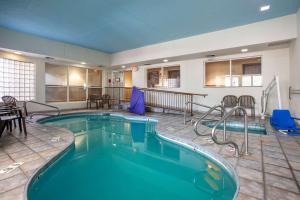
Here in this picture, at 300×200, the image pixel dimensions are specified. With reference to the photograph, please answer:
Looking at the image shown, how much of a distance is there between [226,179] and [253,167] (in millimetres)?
432

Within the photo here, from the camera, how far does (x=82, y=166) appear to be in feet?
9.18

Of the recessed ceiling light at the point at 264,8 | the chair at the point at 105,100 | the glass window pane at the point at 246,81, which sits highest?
the recessed ceiling light at the point at 264,8

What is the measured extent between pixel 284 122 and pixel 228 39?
325cm

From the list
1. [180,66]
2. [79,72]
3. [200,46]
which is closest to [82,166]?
[200,46]

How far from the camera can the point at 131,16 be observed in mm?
4645

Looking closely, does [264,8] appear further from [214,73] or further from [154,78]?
[154,78]

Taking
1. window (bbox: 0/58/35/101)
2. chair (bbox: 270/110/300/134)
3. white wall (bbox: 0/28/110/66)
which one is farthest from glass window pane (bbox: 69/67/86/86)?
chair (bbox: 270/110/300/134)

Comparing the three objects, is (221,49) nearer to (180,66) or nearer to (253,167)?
(180,66)

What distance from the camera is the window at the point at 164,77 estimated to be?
27.6 ft

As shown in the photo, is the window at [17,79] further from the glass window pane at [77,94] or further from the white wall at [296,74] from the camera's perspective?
the white wall at [296,74]

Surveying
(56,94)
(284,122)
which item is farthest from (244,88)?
(56,94)

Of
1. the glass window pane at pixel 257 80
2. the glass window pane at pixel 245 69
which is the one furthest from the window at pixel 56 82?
the glass window pane at pixel 257 80

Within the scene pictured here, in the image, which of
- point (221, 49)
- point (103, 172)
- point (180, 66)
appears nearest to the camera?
point (103, 172)

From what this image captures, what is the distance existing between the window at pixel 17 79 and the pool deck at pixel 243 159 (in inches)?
157
